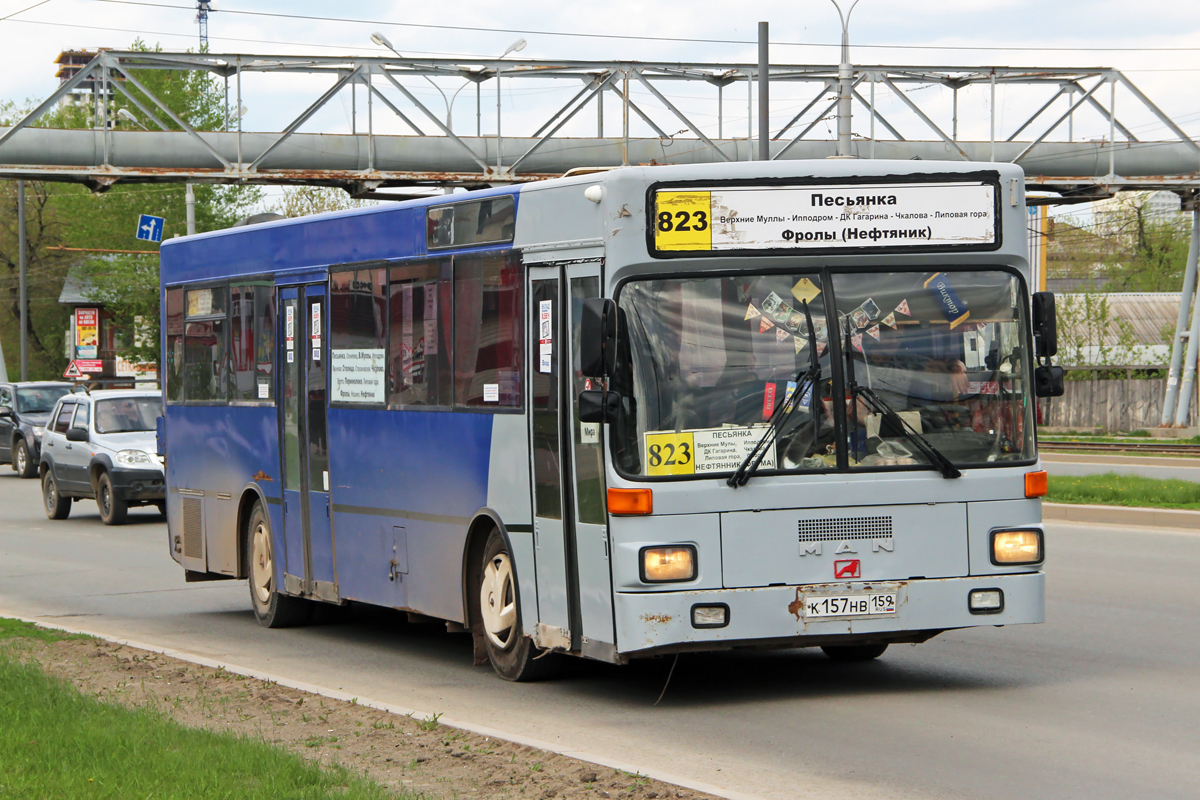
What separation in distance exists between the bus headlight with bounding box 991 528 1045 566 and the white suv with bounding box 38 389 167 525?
666 inches

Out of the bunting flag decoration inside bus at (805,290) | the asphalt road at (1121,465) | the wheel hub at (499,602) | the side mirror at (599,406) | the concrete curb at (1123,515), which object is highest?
the bunting flag decoration inside bus at (805,290)

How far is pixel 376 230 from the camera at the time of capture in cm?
1081

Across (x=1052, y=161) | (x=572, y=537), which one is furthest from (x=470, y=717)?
A: (x=1052, y=161)

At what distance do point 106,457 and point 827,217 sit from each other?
57.8 ft

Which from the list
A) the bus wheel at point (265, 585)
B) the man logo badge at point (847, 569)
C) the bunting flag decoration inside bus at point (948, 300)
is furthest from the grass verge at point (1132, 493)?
the man logo badge at point (847, 569)

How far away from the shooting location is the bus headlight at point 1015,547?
8516 mm

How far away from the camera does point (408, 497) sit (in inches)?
411

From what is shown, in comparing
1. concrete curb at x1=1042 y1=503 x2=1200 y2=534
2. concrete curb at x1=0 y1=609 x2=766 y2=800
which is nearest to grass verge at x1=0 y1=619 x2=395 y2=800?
concrete curb at x1=0 y1=609 x2=766 y2=800

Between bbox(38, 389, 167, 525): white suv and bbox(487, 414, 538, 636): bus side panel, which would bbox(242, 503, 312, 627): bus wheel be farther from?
bbox(38, 389, 167, 525): white suv

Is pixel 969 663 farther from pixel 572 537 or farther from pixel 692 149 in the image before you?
pixel 692 149

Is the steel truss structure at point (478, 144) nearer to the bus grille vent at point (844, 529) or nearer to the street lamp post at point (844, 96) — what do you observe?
the street lamp post at point (844, 96)

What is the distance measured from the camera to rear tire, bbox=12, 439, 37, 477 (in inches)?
1463

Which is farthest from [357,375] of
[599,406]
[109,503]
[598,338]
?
[109,503]

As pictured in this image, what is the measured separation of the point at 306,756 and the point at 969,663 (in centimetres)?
434
